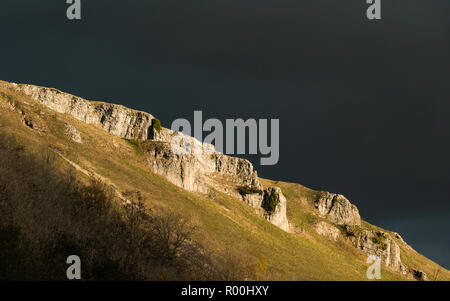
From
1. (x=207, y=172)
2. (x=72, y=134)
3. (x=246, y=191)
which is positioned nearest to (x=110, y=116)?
(x=207, y=172)

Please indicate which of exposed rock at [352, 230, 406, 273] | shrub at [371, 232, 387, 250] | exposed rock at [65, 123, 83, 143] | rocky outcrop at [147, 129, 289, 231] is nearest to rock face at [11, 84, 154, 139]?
rocky outcrop at [147, 129, 289, 231]

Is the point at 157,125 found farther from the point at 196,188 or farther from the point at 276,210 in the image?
the point at 276,210

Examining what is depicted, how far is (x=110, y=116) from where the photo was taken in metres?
177

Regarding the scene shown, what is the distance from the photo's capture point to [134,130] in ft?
591

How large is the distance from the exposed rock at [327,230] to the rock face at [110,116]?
103 meters

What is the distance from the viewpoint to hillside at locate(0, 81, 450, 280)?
59.4 metres

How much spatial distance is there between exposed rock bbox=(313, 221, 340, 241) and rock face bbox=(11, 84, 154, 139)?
339 feet

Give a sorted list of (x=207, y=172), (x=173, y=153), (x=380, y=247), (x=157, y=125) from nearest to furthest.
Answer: (x=173, y=153)
(x=157, y=125)
(x=207, y=172)
(x=380, y=247)

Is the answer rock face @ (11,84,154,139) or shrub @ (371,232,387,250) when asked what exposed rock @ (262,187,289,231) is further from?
rock face @ (11,84,154,139)

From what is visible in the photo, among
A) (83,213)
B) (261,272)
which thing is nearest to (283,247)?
(261,272)

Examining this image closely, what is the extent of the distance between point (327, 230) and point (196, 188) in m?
89.9
